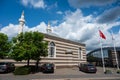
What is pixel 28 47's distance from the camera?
84.2 ft

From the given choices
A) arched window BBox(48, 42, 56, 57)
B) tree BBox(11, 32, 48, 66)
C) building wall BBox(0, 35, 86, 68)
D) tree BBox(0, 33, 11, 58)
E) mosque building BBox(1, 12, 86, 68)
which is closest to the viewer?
tree BBox(11, 32, 48, 66)

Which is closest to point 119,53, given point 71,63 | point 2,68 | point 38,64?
point 71,63

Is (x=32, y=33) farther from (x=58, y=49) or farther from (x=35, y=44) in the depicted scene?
(x=58, y=49)

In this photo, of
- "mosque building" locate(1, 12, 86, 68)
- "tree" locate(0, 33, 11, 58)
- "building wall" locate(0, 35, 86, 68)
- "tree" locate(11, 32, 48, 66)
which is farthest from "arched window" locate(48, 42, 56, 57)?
"tree" locate(0, 33, 11, 58)

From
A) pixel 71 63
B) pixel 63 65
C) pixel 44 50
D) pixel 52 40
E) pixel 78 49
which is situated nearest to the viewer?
pixel 44 50

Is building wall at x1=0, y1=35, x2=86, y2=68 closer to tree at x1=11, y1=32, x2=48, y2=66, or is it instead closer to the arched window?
the arched window

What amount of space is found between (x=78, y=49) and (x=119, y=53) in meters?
16.1

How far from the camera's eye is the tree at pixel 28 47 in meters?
25.2

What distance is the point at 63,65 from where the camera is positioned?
38.4 metres

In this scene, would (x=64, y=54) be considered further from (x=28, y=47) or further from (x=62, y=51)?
(x=28, y=47)

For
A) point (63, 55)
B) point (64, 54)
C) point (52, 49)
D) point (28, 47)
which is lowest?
point (63, 55)

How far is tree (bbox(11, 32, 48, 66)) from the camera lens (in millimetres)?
25216

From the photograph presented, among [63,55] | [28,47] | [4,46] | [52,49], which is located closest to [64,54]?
[63,55]

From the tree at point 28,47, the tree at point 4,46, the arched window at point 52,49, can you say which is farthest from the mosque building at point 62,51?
the tree at point 28,47
